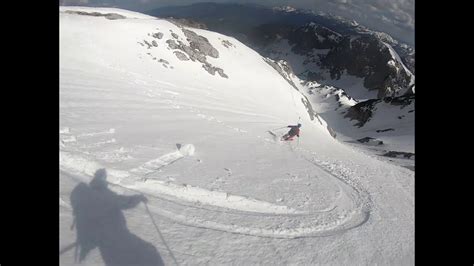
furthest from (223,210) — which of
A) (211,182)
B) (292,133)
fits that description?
(292,133)

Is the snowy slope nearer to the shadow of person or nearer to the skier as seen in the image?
the shadow of person

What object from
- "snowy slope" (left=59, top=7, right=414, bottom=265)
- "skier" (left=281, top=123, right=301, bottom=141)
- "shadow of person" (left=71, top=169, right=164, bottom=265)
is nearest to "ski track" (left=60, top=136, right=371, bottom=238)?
"snowy slope" (left=59, top=7, right=414, bottom=265)

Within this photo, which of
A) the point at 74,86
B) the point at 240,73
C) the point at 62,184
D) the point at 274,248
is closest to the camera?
the point at 274,248

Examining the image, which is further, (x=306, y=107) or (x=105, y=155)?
(x=306, y=107)

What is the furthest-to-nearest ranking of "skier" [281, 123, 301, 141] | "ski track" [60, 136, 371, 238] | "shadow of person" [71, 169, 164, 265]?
"skier" [281, 123, 301, 141] → "ski track" [60, 136, 371, 238] → "shadow of person" [71, 169, 164, 265]
